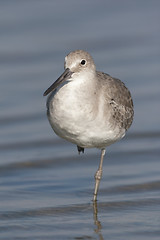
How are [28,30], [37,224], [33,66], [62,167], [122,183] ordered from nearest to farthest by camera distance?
[37,224]
[122,183]
[62,167]
[33,66]
[28,30]

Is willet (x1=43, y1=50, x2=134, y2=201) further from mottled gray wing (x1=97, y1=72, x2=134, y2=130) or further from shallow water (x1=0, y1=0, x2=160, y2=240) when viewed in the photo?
shallow water (x1=0, y1=0, x2=160, y2=240)

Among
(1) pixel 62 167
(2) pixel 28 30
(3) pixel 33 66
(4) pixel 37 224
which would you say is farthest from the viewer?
(2) pixel 28 30

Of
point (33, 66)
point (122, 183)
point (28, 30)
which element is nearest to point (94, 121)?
point (122, 183)

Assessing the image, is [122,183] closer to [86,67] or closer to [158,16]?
[86,67]

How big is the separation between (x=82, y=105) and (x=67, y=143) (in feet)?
9.72

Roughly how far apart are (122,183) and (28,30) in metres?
6.13

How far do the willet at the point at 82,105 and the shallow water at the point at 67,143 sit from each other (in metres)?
0.79

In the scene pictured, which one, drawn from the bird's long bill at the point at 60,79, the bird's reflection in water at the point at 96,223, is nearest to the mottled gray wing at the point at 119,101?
the bird's long bill at the point at 60,79

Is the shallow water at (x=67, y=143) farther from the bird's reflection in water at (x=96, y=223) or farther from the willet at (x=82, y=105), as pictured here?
the willet at (x=82, y=105)

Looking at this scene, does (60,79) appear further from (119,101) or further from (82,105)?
(119,101)

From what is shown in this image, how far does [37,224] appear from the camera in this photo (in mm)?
8711

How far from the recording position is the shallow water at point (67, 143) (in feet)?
29.1

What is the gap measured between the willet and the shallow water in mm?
787

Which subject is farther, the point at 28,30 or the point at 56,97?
the point at 28,30
